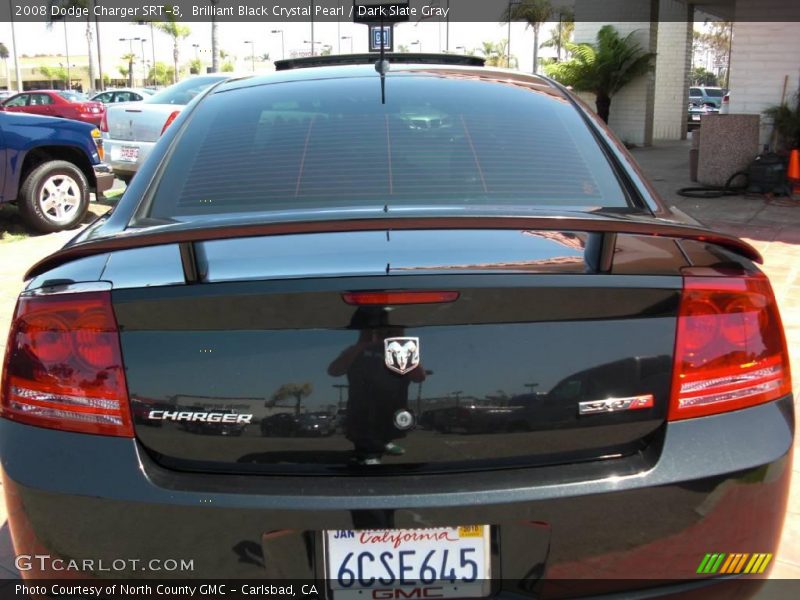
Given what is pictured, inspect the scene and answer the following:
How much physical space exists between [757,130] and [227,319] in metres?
11.9

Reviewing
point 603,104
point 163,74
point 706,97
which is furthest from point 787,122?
point 163,74

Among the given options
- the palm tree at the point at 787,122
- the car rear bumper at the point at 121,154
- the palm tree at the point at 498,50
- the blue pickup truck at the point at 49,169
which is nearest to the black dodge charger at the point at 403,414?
the blue pickup truck at the point at 49,169

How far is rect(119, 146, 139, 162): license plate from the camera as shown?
1037 cm

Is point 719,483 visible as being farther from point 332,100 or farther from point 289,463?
point 332,100

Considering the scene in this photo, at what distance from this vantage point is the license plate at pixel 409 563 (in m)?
1.71

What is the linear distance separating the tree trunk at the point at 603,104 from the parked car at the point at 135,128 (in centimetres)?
1164

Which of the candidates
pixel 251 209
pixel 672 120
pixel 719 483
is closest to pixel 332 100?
pixel 251 209

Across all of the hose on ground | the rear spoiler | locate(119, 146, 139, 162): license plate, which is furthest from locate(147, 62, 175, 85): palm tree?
the rear spoiler

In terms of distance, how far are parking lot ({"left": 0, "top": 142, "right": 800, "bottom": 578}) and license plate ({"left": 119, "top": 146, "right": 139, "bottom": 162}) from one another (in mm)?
882

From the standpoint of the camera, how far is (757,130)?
1183cm

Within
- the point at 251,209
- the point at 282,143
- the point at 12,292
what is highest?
the point at 282,143

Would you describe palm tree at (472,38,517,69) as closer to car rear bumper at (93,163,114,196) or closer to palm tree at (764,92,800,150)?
palm tree at (764,92,800,150)

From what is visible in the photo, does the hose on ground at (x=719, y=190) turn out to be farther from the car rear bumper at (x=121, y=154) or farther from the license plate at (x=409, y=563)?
the license plate at (x=409, y=563)

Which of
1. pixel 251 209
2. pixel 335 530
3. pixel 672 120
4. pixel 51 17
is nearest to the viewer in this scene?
pixel 335 530
